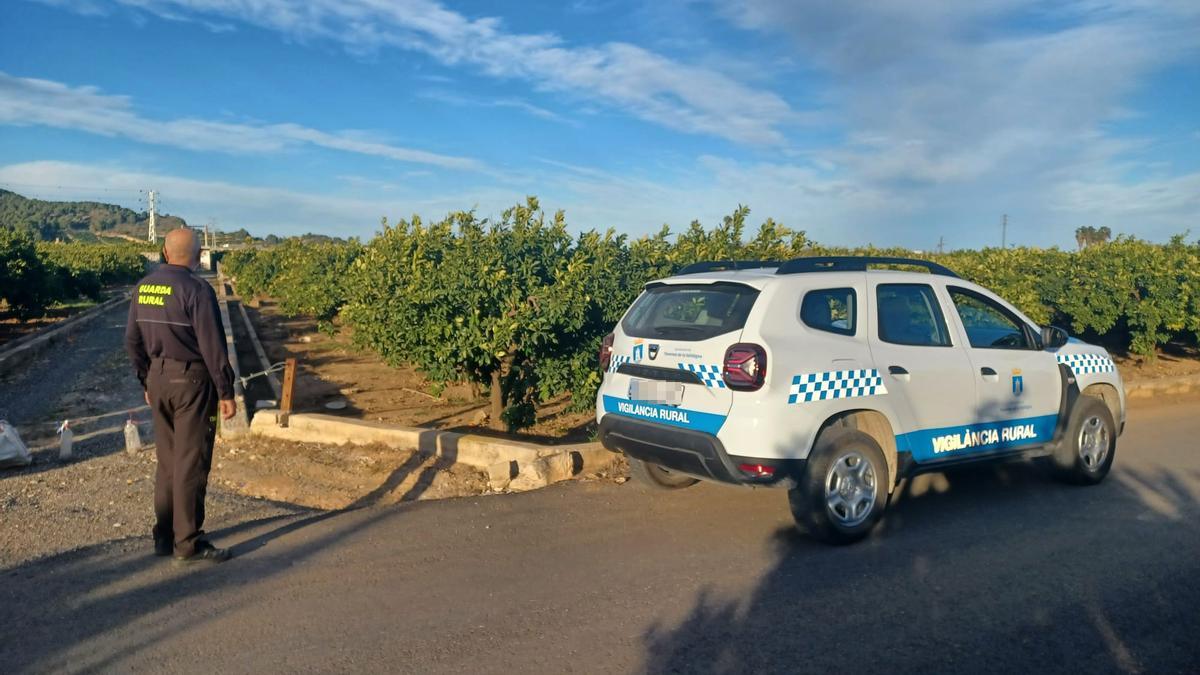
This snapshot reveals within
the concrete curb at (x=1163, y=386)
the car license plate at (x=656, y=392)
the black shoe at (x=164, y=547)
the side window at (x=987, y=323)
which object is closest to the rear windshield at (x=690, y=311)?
the car license plate at (x=656, y=392)

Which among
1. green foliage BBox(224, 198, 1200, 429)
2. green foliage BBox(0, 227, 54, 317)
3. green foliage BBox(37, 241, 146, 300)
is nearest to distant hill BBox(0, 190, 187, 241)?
green foliage BBox(37, 241, 146, 300)

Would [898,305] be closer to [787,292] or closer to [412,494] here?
[787,292]

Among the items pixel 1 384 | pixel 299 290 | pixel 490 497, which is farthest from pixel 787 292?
pixel 299 290

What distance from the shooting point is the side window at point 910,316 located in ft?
19.0

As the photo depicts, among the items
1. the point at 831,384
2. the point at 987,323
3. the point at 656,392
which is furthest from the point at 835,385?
the point at 987,323

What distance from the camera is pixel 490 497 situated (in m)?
6.49

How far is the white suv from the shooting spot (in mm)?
5070

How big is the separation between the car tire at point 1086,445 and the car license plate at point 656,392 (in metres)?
3.31

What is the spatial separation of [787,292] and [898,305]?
111 centimetres

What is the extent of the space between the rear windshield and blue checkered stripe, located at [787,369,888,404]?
50 centimetres

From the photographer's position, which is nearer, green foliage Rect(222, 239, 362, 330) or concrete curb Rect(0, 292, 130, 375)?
concrete curb Rect(0, 292, 130, 375)

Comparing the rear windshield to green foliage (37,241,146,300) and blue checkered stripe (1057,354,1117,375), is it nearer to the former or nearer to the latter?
blue checkered stripe (1057,354,1117,375)

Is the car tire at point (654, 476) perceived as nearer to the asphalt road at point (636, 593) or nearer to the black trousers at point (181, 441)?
the asphalt road at point (636, 593)

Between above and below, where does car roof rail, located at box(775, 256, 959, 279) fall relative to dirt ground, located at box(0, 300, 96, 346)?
above
